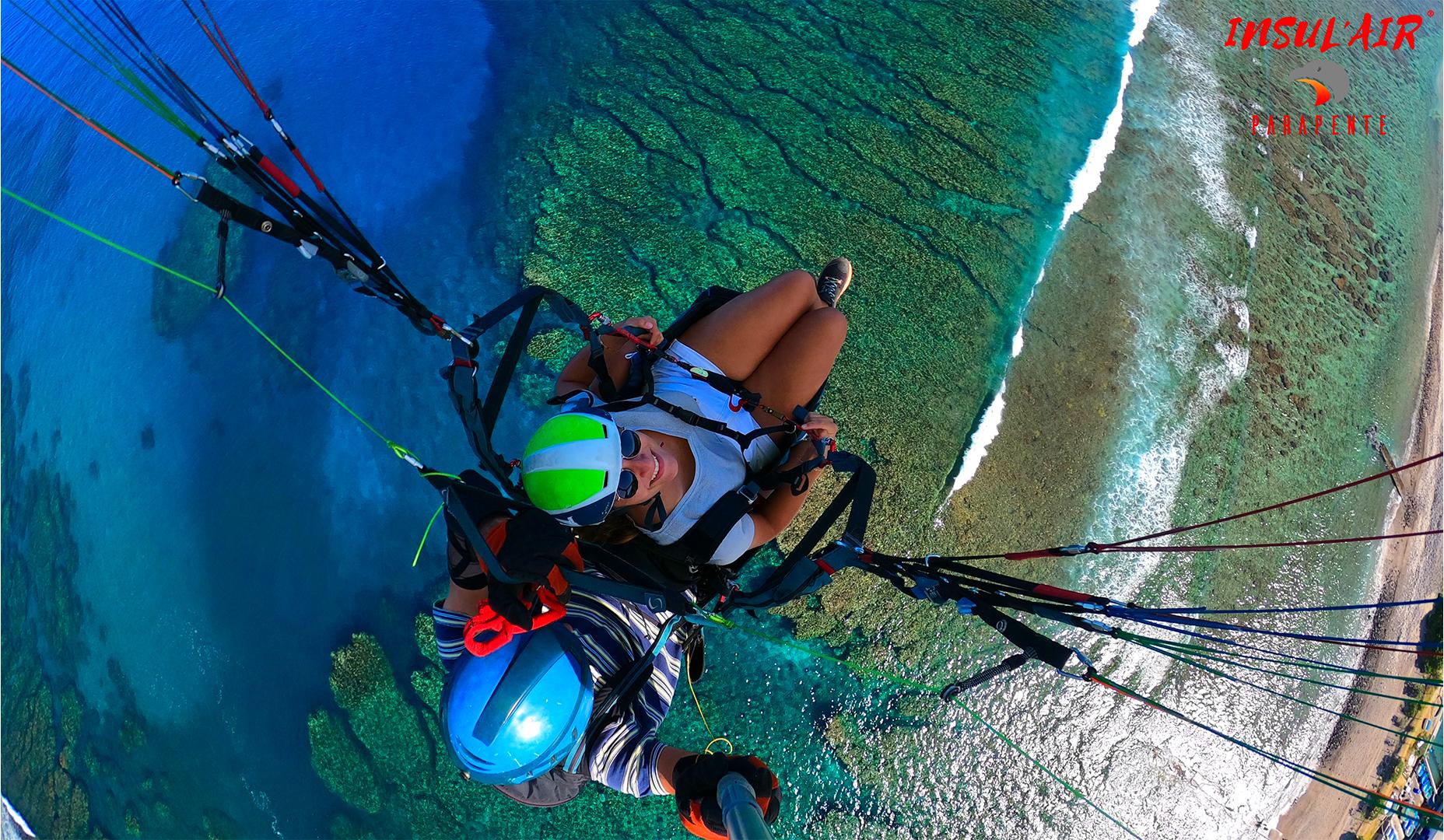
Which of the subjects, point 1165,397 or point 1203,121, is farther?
point 1203,121

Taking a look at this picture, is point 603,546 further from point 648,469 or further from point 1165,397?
point 1165,397

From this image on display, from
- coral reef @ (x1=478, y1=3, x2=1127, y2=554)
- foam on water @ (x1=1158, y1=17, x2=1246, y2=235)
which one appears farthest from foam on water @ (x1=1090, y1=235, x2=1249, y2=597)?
coral reef @ (x1=478, y1=3, x2=1127, y2=554)

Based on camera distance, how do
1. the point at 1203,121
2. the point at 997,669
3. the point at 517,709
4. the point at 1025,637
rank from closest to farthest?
1. the point at 517,709
2. the point at 1025,637
3. the point at 997,669
4. the point at 1203,121

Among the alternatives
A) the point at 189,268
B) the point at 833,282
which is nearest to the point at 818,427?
the point at 833,282

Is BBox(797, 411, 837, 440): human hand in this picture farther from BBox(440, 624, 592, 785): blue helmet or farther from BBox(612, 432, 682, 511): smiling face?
BBox(440, 624, 592, 785): blue helmet

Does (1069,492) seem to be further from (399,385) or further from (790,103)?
(399,385)
